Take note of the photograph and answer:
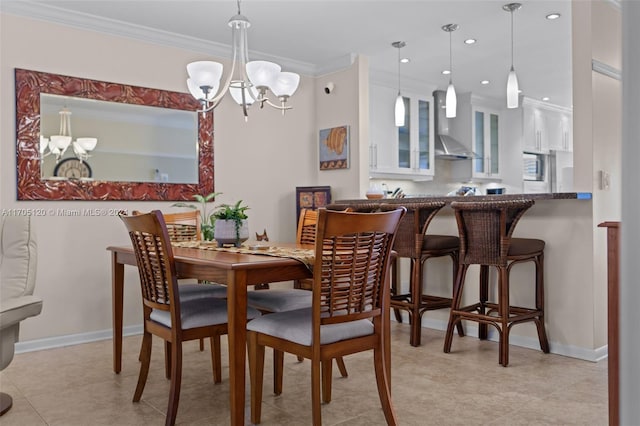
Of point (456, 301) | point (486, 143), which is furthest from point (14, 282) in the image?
point (486, 143)

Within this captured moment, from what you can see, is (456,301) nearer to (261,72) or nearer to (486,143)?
(261,72)

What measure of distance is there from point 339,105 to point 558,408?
3.43 metres

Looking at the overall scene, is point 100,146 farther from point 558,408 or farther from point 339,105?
point 558,408

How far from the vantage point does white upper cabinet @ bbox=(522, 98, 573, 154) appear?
23.5 ft

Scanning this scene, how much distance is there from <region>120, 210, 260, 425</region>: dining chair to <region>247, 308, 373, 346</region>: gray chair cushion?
0.79 ft

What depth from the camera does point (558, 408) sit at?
246 cm

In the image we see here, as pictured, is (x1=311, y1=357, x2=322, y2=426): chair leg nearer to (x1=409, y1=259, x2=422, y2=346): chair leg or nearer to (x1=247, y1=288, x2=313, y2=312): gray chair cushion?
(x1=247, y1=288, x2=313, y2=312): gray chair cushion

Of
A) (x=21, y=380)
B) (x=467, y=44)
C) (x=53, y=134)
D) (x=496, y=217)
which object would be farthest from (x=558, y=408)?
(x=53, y=134)

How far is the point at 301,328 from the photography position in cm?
207

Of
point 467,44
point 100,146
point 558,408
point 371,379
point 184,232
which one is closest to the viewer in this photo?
point 558,408

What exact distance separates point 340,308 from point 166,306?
0.82m

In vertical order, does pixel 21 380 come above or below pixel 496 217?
below

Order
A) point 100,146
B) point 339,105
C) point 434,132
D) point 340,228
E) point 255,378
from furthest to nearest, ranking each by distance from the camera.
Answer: point 434,132 → point 339,105 → point 100,146 → point 255,378 → point 340,228

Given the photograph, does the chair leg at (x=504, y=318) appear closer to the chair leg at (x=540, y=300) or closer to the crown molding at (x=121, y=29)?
the chair leg at (x=540, y=300)
